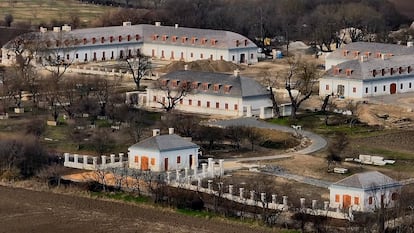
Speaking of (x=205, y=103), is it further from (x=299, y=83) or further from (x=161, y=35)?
(x=161, y=35)

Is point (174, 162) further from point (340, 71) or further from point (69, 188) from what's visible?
point (340, 71)

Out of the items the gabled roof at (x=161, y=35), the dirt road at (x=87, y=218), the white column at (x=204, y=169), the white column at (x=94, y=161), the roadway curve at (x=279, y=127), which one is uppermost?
the gabled roof at (x=161, y=35)

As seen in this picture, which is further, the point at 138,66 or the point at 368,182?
the point at 138,66

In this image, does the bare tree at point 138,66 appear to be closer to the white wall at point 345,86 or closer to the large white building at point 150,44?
the large white building at point 150,44

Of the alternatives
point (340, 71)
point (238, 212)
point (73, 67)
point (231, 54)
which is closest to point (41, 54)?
point (73, 67)

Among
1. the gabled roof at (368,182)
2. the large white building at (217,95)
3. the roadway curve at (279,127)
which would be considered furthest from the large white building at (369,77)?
the gabled roof at (368,182)

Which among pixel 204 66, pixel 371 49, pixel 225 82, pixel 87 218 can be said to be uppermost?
pixel 371 49

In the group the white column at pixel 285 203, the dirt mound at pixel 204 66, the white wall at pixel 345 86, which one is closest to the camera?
the white column at pixel 285 203

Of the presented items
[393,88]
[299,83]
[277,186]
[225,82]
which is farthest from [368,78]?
[277,186]
